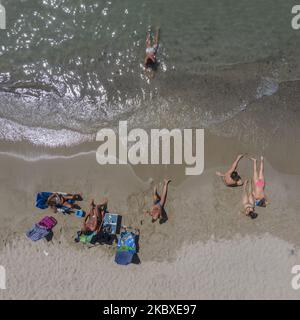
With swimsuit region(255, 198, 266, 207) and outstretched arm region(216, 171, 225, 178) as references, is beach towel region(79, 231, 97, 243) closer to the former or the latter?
outstretched arm region(216, 171, 225, 178)

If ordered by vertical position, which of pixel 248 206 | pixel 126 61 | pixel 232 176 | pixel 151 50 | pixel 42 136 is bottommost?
pixel 248 206

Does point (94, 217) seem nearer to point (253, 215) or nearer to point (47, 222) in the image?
point (47, 222)

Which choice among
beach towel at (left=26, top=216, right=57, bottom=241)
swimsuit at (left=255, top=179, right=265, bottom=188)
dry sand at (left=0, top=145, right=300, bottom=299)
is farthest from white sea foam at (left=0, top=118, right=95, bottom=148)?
swimsuit at (left=255, top=179, right=265, bottom=188)

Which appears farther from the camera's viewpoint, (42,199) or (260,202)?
(260,202)

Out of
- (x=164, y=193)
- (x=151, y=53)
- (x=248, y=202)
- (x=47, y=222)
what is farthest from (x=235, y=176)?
(x=47, y=222)
